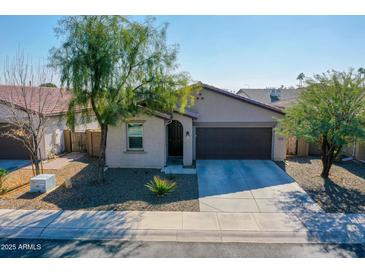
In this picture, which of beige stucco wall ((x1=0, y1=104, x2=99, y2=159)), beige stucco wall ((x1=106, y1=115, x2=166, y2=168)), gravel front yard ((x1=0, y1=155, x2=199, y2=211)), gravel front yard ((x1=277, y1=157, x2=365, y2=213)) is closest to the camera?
gravel front yard ((x1=0, y1=155, x2=199, y2=211))

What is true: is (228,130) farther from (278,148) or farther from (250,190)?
(250,190)

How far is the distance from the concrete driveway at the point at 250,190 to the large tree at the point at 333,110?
249cm

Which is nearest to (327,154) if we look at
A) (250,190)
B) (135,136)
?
(250,190)

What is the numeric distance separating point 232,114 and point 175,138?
3.83 metres

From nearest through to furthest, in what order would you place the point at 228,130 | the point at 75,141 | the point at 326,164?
the point at 326,164 → the point at 228,130 → the point at 75,141

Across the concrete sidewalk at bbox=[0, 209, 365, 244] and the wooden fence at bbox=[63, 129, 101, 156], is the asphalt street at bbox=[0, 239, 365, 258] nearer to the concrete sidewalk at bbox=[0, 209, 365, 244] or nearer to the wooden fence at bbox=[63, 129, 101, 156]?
the concrete sidewalk at bbox=[0, 209, 365, 244]

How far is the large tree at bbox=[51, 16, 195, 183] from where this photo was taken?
8.59 metres

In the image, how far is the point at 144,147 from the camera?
42.6ft

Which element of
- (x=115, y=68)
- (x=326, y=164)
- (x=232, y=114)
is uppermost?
(x=115, y=68)

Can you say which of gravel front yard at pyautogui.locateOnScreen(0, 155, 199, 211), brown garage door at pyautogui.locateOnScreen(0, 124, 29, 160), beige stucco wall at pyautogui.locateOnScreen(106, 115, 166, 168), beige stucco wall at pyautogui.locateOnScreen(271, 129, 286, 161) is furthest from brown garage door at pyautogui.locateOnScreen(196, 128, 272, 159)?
brown garage door at pyautogui.locateOnScreen(0, 124, 29, 160)

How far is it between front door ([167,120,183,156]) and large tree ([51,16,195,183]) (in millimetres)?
4500

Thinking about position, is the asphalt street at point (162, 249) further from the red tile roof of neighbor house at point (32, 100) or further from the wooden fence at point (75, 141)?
the wooden fence at point (75, 141)

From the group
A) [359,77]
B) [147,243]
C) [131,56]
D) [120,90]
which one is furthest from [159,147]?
[359,77]

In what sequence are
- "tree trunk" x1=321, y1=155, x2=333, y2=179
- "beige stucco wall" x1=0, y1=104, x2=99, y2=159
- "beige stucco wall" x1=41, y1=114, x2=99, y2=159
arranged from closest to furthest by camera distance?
"tree trunk" x1=321, y1=155, x2=333, y2=179, "beige stucco wall" x1=0, y1=104, x2=99, y2=159, "beige stucco wall" x1=41, y1=114, x2=99, y2=159
